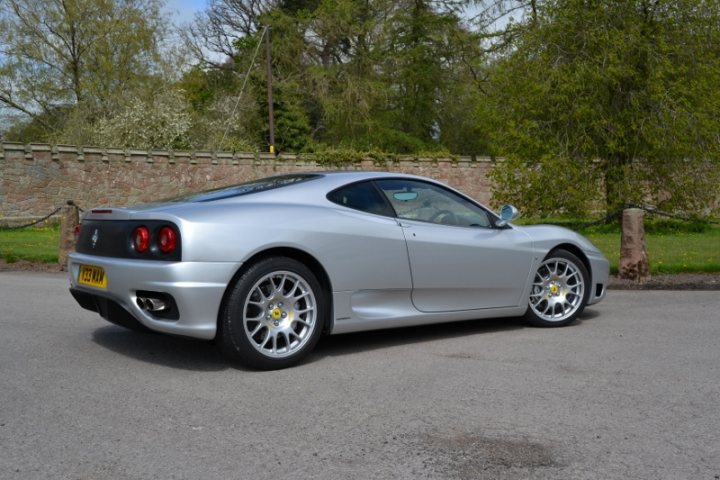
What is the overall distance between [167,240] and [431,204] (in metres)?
2.33

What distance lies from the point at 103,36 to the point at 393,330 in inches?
1481

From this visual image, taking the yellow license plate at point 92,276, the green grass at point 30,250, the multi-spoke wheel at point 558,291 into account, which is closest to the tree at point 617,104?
the green grass at point 30,250

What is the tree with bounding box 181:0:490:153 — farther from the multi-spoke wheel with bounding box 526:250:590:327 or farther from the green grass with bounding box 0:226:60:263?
the multi-spoke wheel with bounding box 526:250:590:327

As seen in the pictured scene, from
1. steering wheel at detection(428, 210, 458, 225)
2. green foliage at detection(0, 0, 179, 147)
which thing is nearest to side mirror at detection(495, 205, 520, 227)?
steering wheel at detection(428, 210, 458, 225)

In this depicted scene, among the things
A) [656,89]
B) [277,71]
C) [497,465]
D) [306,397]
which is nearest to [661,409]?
[497,465]

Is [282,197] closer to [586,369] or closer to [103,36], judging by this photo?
[586,369]

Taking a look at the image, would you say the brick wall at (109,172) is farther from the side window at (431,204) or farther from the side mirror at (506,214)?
the side window at (431,204)

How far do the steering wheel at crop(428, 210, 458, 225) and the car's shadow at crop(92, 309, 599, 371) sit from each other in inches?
38.4

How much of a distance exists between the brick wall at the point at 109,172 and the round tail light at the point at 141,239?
24195mm

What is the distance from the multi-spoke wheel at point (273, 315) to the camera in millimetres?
5023

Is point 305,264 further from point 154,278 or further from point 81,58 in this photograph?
point 81,58

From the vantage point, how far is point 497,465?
341cm

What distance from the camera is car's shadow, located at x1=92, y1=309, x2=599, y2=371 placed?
18.0 feet

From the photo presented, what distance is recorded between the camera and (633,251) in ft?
33.0
